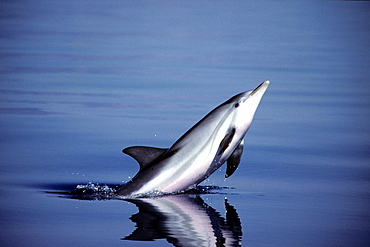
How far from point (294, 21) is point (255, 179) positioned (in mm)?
31454

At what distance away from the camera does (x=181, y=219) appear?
8.73 meters

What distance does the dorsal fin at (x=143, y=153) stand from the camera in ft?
34.6

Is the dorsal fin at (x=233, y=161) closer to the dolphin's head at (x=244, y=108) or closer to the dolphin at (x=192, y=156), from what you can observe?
the dolphin at (x=192, y=156)

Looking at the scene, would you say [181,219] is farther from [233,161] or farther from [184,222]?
[233,161]

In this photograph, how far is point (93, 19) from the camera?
4116 cm

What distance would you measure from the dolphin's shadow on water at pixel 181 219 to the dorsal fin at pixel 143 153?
0.56m

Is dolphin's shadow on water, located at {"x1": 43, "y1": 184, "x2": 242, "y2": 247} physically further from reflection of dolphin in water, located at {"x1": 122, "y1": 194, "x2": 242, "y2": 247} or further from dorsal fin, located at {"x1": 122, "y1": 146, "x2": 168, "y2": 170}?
dorsal fin, located at {"x1": 122, "y1": 146, "x2": 168, "y2": 170}

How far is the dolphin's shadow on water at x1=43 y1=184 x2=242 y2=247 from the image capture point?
25.8 ft

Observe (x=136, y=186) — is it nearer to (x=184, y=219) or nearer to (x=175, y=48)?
(x=184, y=219)

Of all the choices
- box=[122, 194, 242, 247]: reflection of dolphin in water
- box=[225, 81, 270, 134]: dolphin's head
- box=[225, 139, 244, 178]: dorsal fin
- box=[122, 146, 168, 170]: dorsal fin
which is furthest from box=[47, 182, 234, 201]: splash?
box=[225, 81, 270, 134]: dolphin's head

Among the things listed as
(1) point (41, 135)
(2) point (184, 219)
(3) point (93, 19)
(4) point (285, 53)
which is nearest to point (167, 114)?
(1) point (41, 135)

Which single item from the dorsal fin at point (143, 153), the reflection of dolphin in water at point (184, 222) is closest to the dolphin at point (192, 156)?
the dorsal fin at point (143, 153)

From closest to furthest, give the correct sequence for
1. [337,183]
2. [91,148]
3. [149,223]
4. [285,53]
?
1. [149,223]
2. [337,183]
3. [91,148]
4. [285,53]

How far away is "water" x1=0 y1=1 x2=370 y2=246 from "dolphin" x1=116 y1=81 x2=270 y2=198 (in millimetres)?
323
